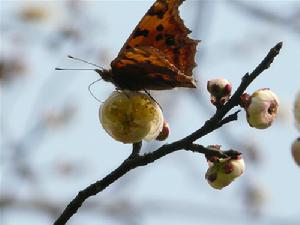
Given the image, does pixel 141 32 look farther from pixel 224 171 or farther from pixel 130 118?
pixel 224 171

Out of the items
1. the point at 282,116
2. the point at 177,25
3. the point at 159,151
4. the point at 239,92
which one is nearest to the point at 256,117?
the point at 239,92

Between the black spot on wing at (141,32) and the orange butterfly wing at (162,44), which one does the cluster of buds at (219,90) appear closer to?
the orange butterfly wing at (162,44)

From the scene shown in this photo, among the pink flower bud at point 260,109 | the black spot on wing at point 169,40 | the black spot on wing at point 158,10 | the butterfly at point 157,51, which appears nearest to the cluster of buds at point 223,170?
the pink flower bud at point 260,109

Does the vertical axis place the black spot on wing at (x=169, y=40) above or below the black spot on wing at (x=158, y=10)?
below

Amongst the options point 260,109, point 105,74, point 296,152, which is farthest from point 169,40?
point 296,152

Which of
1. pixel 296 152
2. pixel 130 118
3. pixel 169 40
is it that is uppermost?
pixel 169 40
